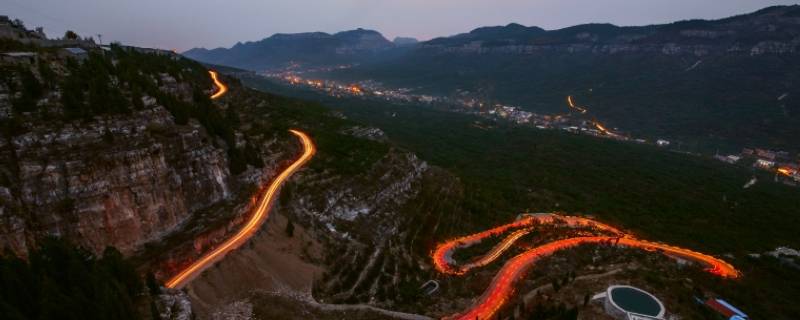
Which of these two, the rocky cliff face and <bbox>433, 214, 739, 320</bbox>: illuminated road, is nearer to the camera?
the rocky cliff face

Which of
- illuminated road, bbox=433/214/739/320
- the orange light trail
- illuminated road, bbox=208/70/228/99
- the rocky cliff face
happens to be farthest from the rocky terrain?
the orange light trail

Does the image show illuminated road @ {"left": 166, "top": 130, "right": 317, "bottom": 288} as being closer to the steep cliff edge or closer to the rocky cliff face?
the steep cliff edge

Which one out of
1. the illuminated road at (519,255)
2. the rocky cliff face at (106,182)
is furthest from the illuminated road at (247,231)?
the illuminated road at (519,255)

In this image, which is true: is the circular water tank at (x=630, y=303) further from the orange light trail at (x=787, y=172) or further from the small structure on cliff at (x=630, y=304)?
the orange light trail at (x=787, y=172)

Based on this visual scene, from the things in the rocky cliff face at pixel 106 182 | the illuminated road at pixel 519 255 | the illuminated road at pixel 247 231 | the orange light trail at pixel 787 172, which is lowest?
the orange light trail at pixel 787 172

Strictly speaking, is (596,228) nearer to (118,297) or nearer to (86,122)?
(118,297)

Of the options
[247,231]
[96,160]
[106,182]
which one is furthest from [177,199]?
[247,231]

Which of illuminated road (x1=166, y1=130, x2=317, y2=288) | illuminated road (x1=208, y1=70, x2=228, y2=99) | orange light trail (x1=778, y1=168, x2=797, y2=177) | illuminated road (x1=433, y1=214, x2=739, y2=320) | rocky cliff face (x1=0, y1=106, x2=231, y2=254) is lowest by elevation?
orange light trail (x1=778, y1=168, x2=797, y2=177)
